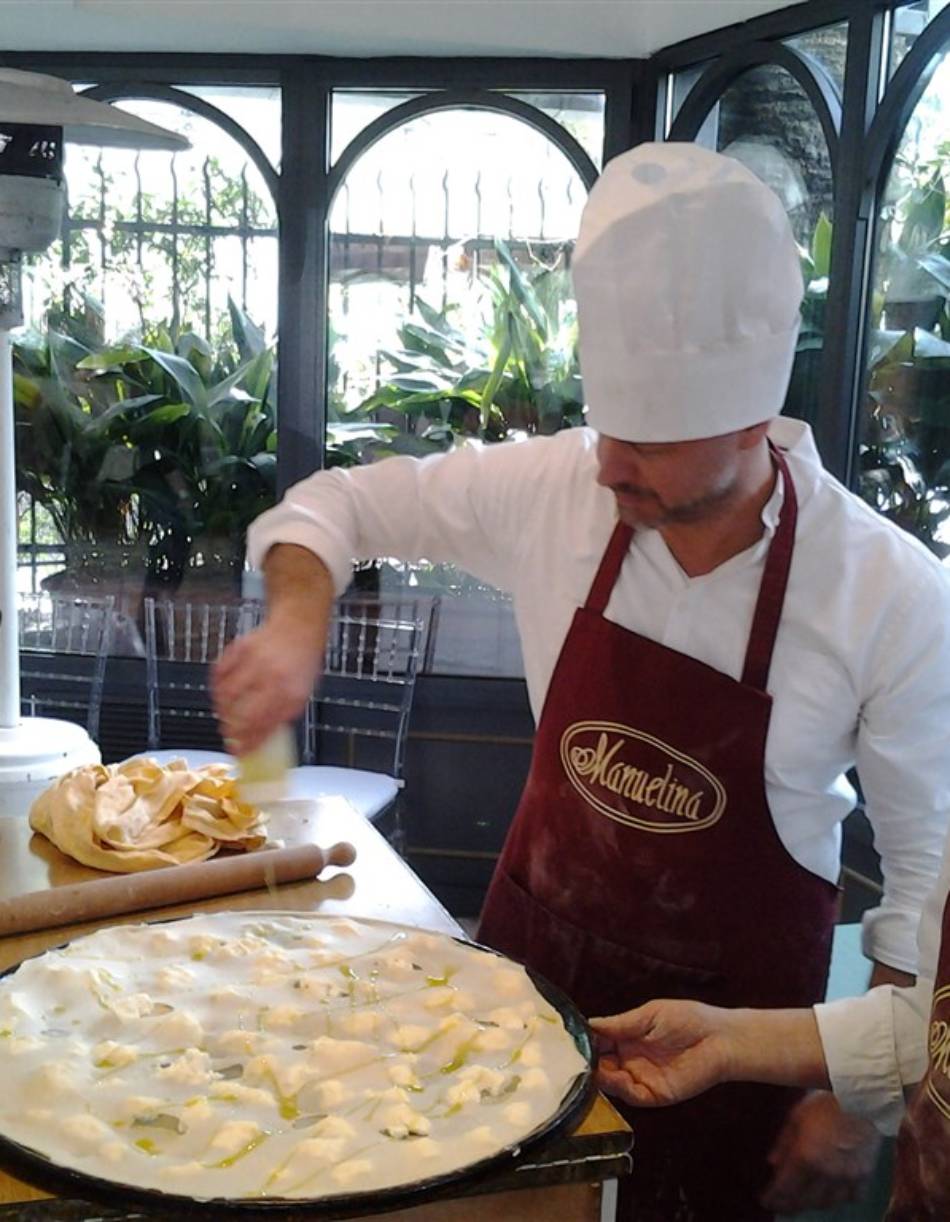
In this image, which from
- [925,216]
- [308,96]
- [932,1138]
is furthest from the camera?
[308,96]

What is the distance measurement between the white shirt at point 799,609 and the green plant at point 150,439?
2.05 m

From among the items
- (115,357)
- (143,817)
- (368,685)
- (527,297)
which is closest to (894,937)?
(143,817)

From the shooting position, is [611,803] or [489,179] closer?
[611,803]

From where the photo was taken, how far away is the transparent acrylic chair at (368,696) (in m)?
3.32

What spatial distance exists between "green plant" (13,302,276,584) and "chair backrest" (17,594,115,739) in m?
0.20

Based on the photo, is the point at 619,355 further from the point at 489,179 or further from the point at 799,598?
the point at 489,179

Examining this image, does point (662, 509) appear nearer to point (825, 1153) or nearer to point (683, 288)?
point (683, 288)

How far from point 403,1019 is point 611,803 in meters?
0.36

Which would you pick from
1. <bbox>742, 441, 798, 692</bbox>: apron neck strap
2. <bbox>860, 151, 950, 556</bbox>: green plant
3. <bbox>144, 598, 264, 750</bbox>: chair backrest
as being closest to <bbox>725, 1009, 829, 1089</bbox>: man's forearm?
<bbox>742, 441, 798, 692</bbox>: apron neck strap

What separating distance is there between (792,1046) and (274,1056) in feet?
1.48

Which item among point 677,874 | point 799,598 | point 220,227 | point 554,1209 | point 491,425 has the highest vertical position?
point 220,227

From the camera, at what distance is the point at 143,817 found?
153 centimetres

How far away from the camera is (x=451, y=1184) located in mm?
920

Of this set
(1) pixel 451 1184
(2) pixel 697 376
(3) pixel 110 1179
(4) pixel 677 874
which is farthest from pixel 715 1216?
(2) pixel 697 376
